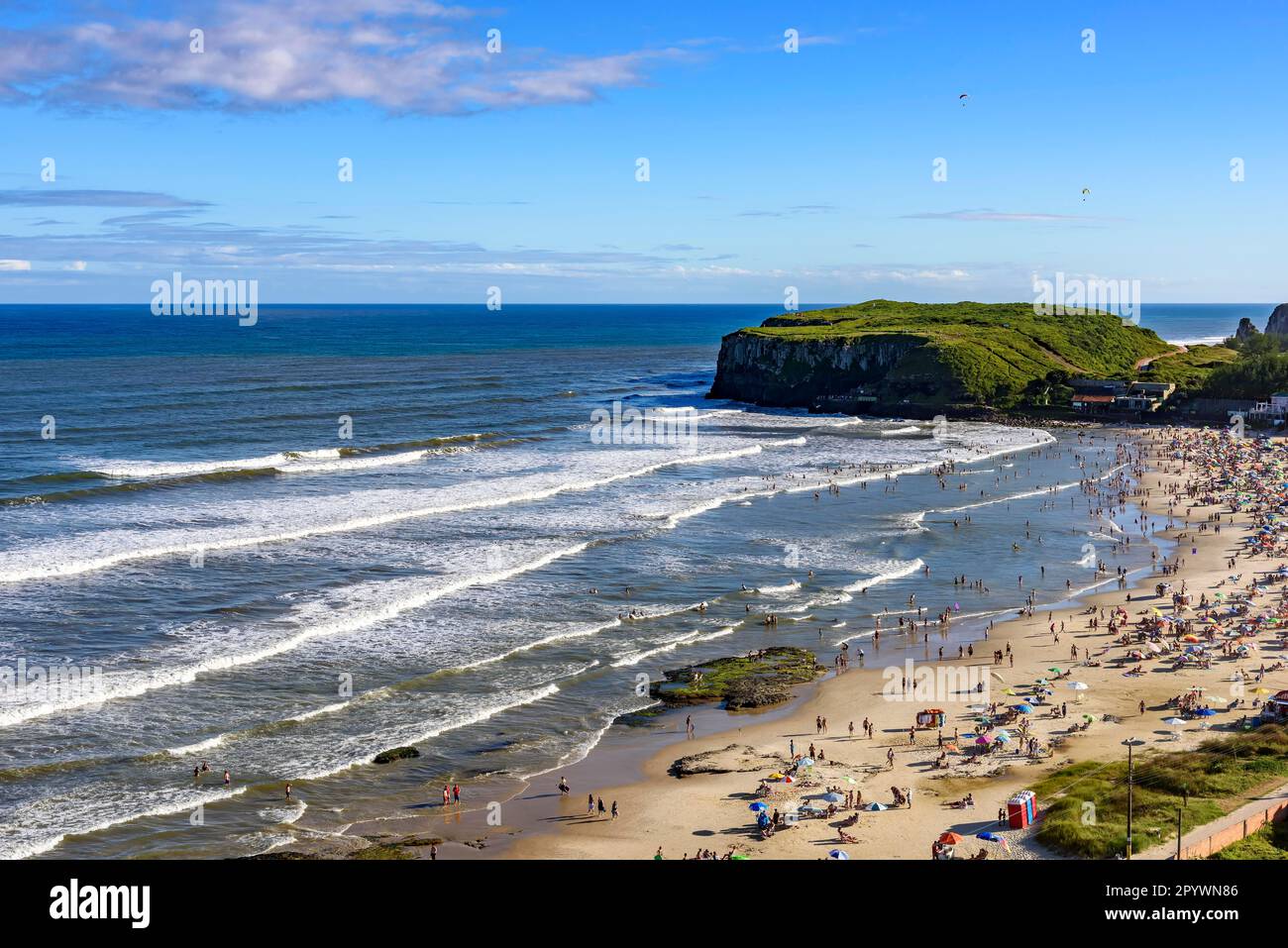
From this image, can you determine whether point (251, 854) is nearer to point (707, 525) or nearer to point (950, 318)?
point (707, 525)

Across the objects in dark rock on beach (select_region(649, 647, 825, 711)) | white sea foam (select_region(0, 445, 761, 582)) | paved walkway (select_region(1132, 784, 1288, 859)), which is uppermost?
white sea foam (select_region(0, 445, 761, 582))

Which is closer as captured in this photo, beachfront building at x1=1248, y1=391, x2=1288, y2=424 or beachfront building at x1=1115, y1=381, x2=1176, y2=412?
beachfront building at x1=1248, y1=391, x2=1288, y2=424

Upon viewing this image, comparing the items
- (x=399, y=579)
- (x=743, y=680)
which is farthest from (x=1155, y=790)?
(x=399, y=579)

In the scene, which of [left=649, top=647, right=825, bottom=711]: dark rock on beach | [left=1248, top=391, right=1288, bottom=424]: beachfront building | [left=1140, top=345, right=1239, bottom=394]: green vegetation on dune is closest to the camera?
[left=649, top=647, right=825, bottom=711]: dark rock on beach

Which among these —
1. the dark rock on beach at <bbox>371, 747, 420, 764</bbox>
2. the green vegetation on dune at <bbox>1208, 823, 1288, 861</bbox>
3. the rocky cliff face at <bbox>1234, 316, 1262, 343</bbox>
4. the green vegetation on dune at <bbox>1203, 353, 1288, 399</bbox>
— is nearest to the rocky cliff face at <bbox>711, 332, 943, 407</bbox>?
the green vegetation on dune at <bbox>1203, 353, 1288, 399</bbox>

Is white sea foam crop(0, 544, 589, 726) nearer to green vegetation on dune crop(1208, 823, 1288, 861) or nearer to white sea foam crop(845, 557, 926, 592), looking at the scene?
white sea foam crop(845, 557, 926, 592)

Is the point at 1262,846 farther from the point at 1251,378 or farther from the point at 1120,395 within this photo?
the point at 1120,395
